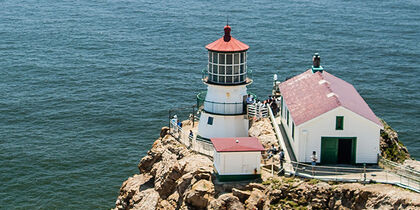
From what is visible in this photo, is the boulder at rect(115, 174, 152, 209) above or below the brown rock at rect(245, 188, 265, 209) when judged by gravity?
below

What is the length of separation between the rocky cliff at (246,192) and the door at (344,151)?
120 inches

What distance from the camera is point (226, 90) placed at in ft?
155

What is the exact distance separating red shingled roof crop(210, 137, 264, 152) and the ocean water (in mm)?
18219

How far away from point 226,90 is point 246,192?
10.8 meters

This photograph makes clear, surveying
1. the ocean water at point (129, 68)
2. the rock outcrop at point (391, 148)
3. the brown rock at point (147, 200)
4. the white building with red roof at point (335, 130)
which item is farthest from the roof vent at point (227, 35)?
the ocean water at point (129, 68)

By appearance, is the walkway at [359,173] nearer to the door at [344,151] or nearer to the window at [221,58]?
the door at [344,151]

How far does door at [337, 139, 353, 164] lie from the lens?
39344 millimetres

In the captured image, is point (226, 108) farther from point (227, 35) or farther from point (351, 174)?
point (351, 174)

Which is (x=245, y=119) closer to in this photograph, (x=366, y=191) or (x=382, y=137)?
(x=382, y=137)

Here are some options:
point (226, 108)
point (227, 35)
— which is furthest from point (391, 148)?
point (227, 35)

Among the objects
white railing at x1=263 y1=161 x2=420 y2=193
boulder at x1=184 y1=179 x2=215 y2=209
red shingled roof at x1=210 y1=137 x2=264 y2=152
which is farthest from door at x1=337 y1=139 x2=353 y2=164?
boulder at x1=184 y1=179 x2=215 y2=209

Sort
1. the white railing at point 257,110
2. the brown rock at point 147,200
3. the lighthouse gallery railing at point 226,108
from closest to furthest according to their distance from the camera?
the brown rock at point 147,200
the lighthouse gallery railing at point 226,108
the white railing at point 257,110

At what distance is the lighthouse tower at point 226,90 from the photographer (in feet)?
151

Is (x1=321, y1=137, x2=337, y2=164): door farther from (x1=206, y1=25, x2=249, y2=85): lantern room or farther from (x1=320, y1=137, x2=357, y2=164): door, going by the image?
(x1=206, y1=25, x2=249, y2=85): lantern room
